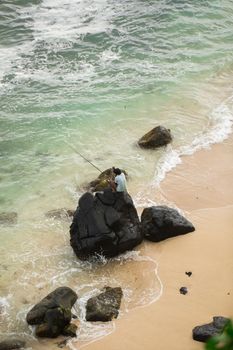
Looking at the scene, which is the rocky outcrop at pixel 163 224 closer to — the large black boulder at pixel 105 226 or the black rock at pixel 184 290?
the large black boulder at pixel 105 226

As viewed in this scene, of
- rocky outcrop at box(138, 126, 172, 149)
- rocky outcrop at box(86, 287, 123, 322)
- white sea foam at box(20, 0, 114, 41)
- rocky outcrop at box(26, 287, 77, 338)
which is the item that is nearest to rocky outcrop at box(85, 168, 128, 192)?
rocky outcrop at box(138, 126, 172, 149)

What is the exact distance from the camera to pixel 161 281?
10703 mm

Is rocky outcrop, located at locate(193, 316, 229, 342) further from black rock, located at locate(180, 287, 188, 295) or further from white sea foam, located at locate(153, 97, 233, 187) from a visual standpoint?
white sea foam, located at locate(153, 97, 233, 187)

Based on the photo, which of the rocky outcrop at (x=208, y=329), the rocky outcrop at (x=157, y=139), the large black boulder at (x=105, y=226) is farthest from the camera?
the rocky outcrop at (x=157, y=139)

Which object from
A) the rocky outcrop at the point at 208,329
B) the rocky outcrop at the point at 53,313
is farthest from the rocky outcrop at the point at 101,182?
the rocky outcrop at the point at 208,329

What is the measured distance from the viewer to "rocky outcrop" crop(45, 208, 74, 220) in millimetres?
13375

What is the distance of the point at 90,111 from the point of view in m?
18.9

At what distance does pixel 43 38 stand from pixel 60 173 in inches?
500

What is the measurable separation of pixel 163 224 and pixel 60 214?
3.05 meters

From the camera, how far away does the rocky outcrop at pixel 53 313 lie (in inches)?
376

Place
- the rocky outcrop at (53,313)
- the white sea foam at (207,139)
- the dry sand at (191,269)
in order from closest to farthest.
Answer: the dry sand at (191,269), the rocky outcrop at (53,313), the white sea foam at (207,139)

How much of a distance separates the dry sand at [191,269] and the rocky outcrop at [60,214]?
8.20 feet

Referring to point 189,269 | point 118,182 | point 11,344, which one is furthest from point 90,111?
point 11,344

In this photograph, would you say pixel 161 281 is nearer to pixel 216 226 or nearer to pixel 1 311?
pixel 216 226
